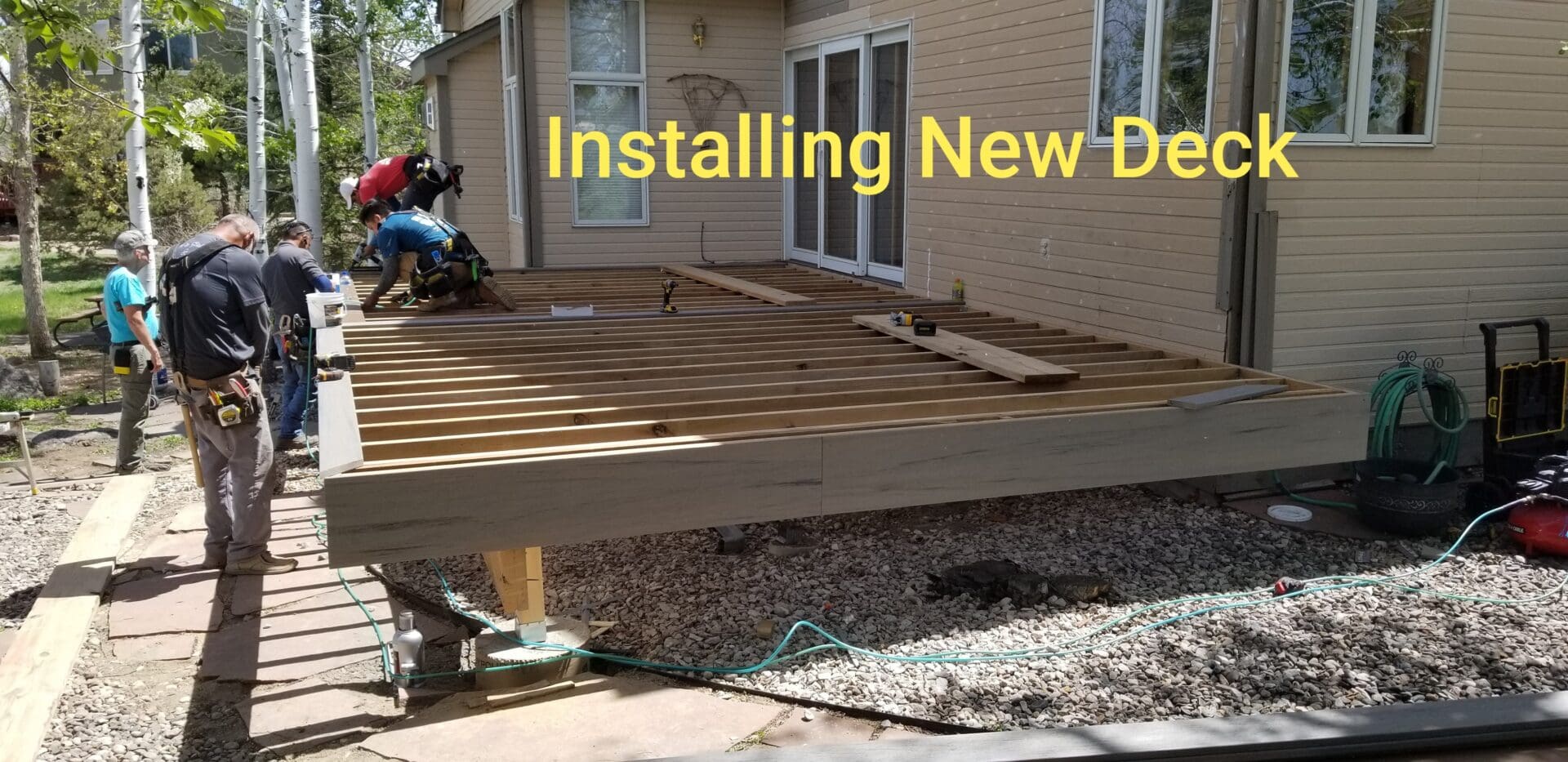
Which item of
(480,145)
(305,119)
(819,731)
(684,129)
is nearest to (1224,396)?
(819,731)

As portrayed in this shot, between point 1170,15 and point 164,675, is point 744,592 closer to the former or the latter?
point 164,675

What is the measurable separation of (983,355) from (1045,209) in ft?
5.68

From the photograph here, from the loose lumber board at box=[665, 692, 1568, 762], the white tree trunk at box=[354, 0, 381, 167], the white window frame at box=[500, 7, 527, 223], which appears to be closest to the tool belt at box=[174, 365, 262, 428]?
the loose lumber board at box=[665, 692, 1568, 762]

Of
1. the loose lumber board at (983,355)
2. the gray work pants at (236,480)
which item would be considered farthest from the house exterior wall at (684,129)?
the gray work pants at (236,480)

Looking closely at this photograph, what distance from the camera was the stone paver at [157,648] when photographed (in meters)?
4.34

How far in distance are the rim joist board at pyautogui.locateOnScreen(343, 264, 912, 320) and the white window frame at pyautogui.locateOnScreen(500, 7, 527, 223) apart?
4.28 ft

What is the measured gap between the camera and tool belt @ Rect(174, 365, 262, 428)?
5.00 m

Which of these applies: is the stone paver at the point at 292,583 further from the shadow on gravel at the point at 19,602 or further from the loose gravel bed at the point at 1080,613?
the shadow on gravel at the point at 19,602

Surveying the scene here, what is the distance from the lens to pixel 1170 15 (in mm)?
5625

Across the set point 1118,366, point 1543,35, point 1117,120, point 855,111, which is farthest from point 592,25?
point 1543,35

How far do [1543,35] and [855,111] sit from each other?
4605 mm

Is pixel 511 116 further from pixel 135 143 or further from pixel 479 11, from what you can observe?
pixel 135 143

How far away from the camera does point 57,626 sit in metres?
4.42

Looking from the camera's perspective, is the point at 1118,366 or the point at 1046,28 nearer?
A: the point at 1118,366
